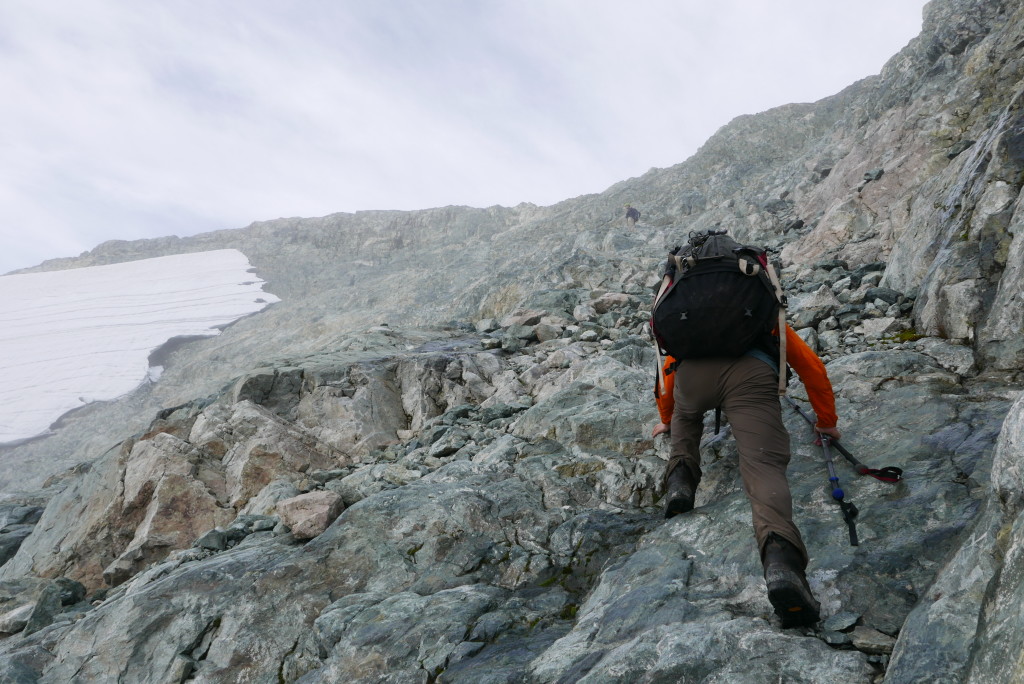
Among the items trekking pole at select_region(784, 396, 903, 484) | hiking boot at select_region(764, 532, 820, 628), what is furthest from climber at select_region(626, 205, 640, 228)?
hiking boot at select_region(764, 532, 820, 628)

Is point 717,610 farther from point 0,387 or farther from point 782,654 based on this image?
point 0,387

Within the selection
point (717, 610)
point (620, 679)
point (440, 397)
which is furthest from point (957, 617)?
point (440, 397)

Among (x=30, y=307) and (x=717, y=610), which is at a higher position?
(x=30, y=307)

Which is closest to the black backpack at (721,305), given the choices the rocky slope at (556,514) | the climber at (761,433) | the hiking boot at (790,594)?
the climber at (761,433)

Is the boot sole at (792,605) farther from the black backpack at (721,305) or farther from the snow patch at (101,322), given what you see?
the snow patch at (101,322)

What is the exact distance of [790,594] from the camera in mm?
3266

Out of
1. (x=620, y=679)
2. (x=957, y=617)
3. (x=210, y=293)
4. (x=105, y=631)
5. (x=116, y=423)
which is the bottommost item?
(x=116, y=423)

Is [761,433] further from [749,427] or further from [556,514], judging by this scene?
[556,514]

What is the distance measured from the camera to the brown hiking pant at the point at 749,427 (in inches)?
150

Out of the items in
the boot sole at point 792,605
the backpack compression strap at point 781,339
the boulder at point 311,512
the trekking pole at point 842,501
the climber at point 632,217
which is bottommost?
the boulder at point 311,512

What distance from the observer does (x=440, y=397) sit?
1165cm

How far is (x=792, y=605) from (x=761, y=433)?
1.33 meters

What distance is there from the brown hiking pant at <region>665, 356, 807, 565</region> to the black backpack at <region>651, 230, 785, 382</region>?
15cm

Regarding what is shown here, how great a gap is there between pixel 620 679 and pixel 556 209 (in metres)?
53.6
